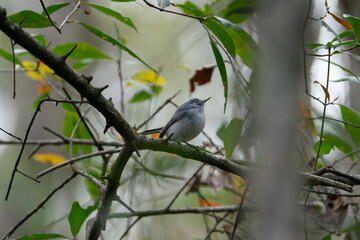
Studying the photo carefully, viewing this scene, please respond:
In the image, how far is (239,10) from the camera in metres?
3.07

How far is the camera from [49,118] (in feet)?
24.6

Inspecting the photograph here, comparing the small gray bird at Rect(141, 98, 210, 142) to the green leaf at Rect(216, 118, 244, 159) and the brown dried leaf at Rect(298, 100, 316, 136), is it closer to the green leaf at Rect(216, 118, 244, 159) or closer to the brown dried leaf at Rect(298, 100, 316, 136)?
the brown dried leaf at Rect(298, 100, 316, 136)

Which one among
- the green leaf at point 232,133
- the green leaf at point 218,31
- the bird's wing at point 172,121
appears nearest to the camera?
the green leaf at point 218,31

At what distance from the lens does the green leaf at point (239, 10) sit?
2951 millimetres

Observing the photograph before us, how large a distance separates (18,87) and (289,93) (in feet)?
26.3

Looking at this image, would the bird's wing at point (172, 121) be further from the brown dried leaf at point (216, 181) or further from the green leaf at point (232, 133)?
the green leaf at point (232, 133)

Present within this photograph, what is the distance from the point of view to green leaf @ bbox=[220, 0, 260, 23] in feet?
9.68

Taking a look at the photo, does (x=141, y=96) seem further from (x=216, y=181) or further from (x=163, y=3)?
(x=163, y=3)

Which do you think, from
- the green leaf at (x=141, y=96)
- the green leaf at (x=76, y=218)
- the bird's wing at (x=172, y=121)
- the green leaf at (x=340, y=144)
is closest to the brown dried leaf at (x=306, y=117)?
→ the green leaf at (x=340, y=144)

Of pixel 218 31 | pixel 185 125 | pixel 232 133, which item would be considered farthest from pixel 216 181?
pixel 218 31

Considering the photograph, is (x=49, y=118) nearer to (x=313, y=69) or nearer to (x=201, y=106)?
(x=201, y=106)

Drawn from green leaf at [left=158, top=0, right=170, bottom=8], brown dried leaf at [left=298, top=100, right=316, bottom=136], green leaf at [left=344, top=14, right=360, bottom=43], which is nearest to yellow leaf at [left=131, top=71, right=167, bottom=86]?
brown dried leaf at [left=298, top=100, right=316, bottom=136]

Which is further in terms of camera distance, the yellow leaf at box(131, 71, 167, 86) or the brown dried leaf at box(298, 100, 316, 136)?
the yellow leaf at box(131, 71, 167, 86)

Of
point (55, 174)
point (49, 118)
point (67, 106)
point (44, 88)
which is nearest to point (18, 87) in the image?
point (49, 118)
